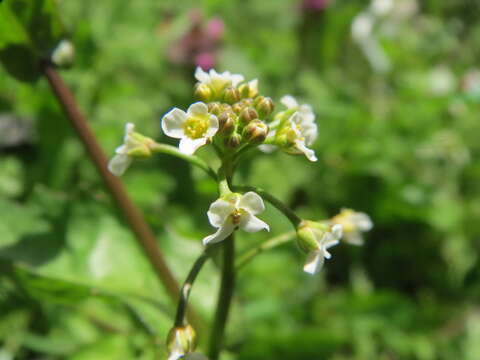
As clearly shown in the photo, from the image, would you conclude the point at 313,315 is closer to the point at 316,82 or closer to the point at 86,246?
the point at 86,246

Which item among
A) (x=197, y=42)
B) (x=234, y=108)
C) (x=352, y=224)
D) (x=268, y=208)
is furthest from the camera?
(x=197, y=42)

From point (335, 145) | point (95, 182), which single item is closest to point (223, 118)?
point (95, 182)

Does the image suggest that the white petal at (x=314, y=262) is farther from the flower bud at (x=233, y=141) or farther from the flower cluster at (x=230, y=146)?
the flower bud at (x=233, y=141)

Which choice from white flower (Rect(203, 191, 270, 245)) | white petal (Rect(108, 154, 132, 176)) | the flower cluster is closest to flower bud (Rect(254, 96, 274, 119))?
the flower cluster

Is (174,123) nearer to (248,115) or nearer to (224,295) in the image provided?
(248,115)

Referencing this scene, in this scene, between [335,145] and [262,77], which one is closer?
[335,145]

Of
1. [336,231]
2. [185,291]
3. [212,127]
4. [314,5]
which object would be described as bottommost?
[185,291]

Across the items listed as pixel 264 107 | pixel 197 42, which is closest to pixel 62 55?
pixel 264 107
